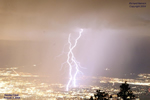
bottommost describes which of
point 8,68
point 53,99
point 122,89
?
point 53,99

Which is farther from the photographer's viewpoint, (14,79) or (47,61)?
(47,61)

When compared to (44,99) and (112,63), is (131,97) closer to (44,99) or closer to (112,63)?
(44,99)

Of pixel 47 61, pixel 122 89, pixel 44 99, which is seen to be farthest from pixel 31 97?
pixel 47 61

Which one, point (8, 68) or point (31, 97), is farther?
point (8, 68)

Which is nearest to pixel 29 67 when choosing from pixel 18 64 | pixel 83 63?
pixel 18 64

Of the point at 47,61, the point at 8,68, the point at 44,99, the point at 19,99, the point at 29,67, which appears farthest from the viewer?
the point at 47,61

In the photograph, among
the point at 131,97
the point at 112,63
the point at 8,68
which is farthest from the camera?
the point at 112,63

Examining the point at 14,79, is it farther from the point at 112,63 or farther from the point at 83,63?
the point at 112,63

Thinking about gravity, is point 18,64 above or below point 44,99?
above

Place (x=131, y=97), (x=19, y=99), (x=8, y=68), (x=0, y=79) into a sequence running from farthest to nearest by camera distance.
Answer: (x=8, y=68) < (x=0, y=79) < (x=19, y=99) < (x=131, y=97)
